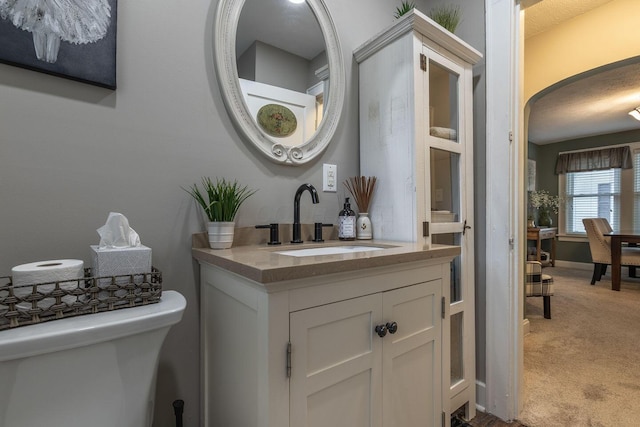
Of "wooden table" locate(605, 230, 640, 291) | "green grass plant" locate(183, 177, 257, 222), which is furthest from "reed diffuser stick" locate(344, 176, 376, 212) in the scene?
"wooden table" locate(605, 230, 640, 291)

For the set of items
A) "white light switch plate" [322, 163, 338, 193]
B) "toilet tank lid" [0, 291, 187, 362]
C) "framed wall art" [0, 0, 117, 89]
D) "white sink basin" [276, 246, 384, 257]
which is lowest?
"toilet tank lid" [0, 291, 187, 362]

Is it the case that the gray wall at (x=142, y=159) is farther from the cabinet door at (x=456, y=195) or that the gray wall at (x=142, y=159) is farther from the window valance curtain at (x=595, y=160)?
the window valance curtain at (x=595, y=160)

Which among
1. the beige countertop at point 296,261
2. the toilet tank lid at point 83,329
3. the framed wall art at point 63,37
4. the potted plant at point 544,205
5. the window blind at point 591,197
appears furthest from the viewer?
the potted plant at point 544,205

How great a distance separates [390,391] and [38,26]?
1.47 m

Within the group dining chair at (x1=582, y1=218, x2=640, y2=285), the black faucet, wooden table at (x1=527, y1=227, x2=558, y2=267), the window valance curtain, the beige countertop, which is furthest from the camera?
the window valance curtain

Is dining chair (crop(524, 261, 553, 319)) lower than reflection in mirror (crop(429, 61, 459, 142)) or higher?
lower

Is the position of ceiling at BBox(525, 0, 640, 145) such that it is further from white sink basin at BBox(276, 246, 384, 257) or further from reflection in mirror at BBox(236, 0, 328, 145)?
white sink basin at BBox(276, 246, 384, 257)

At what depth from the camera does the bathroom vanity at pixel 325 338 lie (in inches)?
27.2

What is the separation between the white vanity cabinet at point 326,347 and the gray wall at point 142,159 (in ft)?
0.49

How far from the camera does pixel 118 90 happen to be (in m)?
0.95

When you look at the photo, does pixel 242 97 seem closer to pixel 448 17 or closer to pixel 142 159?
pixel 142 159

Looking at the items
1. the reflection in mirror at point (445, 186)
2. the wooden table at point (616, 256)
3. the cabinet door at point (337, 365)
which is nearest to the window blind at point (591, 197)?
the wooden table at point (616, 256)

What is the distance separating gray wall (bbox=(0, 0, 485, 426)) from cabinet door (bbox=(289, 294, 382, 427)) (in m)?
0.54

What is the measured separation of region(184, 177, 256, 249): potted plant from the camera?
3.39 ft
